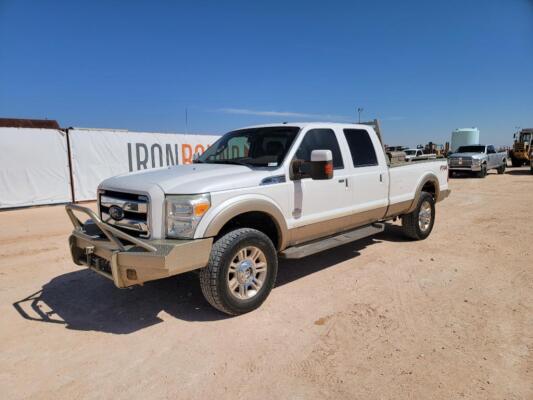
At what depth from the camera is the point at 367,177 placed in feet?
16.7

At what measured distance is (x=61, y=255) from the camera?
5875 millimetres

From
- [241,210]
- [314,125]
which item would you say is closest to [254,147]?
[314,125]

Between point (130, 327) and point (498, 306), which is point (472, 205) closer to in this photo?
point (498, 306)

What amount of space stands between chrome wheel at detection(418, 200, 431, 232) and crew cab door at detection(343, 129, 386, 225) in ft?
4.28

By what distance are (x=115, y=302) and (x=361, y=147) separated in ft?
12.4

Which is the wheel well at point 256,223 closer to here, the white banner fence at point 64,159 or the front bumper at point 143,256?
the front bumper at point 143,256

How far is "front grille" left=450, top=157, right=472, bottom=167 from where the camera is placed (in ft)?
64.1

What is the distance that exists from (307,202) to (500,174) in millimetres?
22450

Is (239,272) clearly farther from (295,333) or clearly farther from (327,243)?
(327,243)

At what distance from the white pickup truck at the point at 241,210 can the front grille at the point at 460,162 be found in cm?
1685

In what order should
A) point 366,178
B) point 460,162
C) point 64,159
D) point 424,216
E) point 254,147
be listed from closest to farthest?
point 254,147, point 366,178, point 424,216, point 64,159, point 460,162

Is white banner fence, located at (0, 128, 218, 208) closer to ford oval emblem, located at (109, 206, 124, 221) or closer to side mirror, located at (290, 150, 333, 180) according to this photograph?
ford oval emblem, located at (109, 206, 124, 221)

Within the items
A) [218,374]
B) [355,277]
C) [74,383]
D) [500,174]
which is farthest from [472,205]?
[500,174]

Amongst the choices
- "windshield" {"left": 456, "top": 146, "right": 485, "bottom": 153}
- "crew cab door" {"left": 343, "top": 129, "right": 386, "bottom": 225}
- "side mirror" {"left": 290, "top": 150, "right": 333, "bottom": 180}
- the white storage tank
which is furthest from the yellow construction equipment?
"side mirror" {"left": 290, "top": 150, "right": 333, "bottom": 180}
